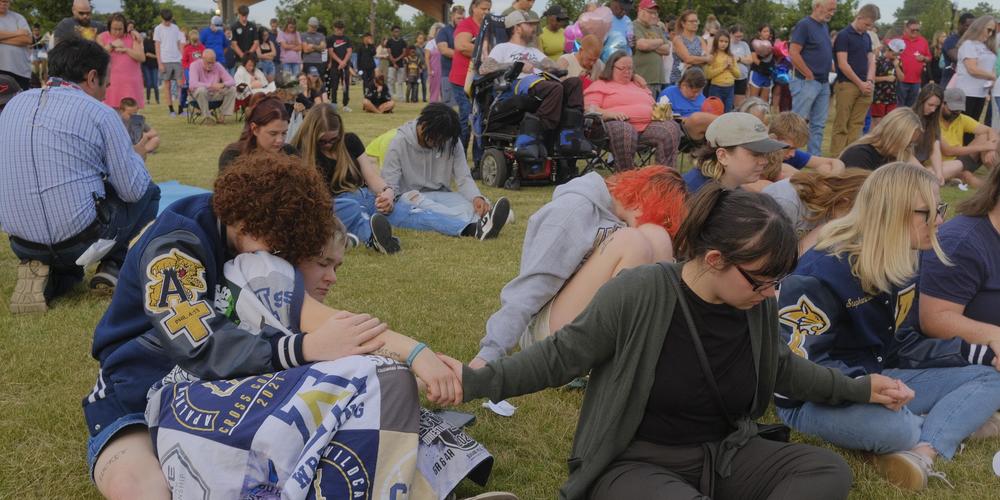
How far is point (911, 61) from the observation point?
1479 cm

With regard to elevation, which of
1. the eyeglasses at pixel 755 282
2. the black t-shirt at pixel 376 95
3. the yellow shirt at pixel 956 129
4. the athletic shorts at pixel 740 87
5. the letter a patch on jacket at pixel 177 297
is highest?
the eyeglasses at pixel 755 282

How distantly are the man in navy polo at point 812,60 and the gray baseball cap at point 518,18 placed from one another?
3.35m

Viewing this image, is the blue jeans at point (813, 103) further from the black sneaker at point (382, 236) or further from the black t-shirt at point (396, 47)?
the black t-shirt at point (396, 47)

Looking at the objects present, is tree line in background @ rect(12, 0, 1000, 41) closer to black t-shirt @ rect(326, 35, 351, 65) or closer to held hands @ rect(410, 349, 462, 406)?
black t-shirt @ rect(326, 35, 351, 65)

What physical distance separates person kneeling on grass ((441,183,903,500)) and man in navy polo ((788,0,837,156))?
898cm

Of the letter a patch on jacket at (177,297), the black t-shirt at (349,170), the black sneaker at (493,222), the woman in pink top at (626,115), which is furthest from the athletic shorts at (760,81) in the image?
the letter a patch on jacket at (177,297)

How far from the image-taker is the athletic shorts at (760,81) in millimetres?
15945

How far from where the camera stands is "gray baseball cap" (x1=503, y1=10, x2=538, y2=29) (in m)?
10.3

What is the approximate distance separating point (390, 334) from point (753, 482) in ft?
3.90

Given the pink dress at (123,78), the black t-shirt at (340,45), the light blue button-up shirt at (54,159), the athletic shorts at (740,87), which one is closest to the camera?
the light blue button-up shirt at (54,159)

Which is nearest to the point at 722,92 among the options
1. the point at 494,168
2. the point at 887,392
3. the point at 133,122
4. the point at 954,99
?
the point at 954,99

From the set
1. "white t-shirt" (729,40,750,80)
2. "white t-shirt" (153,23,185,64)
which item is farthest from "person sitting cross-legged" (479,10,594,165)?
"white t-shirt" (153,23,185,64)

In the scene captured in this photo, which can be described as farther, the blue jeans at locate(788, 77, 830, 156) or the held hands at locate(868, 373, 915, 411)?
the blue jeans at locate(788, 77, 830, 156)

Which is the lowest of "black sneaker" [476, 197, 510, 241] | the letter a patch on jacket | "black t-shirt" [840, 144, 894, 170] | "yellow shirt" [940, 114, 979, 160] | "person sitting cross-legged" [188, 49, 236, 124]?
"person sitting cross-legged" [188, 49, 236, 124]
